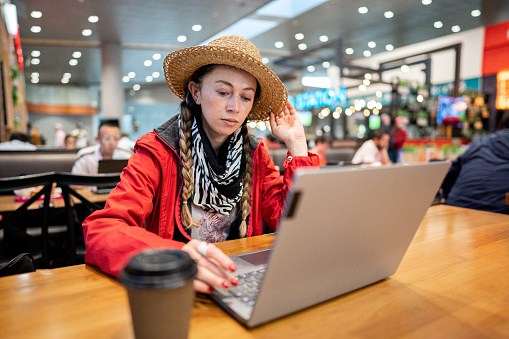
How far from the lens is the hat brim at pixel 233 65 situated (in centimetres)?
119

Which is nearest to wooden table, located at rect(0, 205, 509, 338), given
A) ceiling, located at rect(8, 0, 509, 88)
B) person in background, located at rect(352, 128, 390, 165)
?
person in background, located at rect(352, 128, 390, 165)

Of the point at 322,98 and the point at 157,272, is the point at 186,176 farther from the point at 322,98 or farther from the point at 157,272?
the point at 322,98

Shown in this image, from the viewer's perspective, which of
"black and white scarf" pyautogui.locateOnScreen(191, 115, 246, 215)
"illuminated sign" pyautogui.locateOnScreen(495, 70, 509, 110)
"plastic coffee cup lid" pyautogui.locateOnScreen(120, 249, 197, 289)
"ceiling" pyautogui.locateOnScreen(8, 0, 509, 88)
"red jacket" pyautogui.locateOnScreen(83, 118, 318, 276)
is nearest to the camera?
"plastic coffee cup lid" pyautogui.locateOnScreen(120, 249, 197, 289)

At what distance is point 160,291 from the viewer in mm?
412

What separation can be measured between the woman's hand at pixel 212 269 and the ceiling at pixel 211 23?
745 cm

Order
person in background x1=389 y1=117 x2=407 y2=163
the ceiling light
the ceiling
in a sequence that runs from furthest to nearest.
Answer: the ceiling light
person in background x1=389 y1=117 x2=407 y2=163
the ceiling

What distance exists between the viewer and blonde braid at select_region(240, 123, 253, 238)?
136cm

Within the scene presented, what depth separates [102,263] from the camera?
0.79 m

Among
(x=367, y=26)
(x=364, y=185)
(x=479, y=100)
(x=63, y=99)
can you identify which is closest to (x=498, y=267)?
(x=364, y=185)

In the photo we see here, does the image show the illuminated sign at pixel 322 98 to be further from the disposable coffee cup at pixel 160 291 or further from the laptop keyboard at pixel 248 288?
the disposable coffee cup at pixel 160 291

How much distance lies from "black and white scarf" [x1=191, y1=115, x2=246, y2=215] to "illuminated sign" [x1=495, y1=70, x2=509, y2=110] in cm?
1088

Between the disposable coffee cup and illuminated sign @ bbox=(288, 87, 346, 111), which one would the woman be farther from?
illuminated sign @ bbox=(288, 87, 346, 111)

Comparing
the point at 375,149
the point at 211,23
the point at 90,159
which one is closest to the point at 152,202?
the point at 90,159

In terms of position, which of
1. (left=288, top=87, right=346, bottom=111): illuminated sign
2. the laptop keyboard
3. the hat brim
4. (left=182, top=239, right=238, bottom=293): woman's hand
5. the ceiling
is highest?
the ceiling
